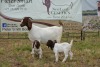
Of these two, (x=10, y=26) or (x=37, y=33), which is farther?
(x=10, y=26)

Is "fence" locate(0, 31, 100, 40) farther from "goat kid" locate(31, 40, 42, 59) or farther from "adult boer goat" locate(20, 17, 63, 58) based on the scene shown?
"goat kid" locate(31, 40, 42, 59)

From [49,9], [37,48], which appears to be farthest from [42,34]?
[49,9]

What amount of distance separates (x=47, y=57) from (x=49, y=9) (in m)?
4.25

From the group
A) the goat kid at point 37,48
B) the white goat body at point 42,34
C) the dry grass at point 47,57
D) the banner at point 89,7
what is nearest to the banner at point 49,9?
the banner at point 89,7

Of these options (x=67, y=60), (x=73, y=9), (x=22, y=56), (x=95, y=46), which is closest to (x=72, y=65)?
(x=67, y=60)

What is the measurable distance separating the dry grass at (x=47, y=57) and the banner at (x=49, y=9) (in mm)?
1364

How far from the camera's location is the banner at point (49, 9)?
16719mm

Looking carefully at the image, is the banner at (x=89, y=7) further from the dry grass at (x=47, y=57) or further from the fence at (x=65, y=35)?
the dry grass at (x=47, y=57)

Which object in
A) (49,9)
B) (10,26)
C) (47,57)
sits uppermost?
(49,9)

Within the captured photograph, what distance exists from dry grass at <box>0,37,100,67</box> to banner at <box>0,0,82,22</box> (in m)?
1.36

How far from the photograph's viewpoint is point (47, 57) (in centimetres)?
1290

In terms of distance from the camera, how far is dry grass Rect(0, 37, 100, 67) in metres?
11.5

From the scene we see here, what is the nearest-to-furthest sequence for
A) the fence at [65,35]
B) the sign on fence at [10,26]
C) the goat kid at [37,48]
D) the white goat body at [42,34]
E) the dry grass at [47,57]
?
the dry grass at [47,57]
the goat kid at [37,48]
the white goat body at [42,34]
the sign on fence at [10,26]
the fence at [65,35]

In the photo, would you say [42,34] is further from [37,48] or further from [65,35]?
[65,35]
